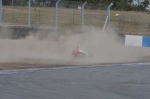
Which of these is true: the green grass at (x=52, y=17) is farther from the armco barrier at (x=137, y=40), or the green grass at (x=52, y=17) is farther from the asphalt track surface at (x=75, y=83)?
the asphalt track surface at (x=75, y=83)

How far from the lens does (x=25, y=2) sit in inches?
1099

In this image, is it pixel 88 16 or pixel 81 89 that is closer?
pixel 81 89

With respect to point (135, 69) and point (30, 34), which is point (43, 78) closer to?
point (135, 69)

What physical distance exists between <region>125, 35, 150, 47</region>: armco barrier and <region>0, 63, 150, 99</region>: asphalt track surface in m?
9.77

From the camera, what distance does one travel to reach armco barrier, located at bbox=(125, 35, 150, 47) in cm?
2648

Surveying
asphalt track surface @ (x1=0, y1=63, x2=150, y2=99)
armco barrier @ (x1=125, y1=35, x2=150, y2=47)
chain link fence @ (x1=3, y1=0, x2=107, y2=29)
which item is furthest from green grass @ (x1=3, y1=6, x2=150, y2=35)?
asphalt track surface @ (x1=0, y1=63, x2=150, y2=99)

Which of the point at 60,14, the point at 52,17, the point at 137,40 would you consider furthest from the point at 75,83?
the point at 60,14

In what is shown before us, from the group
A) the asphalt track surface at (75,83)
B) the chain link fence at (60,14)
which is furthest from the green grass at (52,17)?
the asphalt track surface at (75,83)

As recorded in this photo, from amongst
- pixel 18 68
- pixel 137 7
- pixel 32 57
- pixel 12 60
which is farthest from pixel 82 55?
pixel 137 7

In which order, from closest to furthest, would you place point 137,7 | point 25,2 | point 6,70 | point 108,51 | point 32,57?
point 6,70 < point 32,57 < point 108,51 < point 25,2 < point 137,7

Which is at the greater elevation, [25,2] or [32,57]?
[25,2]

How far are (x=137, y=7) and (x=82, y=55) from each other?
61384 millimetres

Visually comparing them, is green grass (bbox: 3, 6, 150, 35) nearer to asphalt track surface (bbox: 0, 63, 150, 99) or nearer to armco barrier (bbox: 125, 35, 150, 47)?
armco barrier (bbox: 125, 35, 150, 47)

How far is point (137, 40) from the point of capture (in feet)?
88.4
